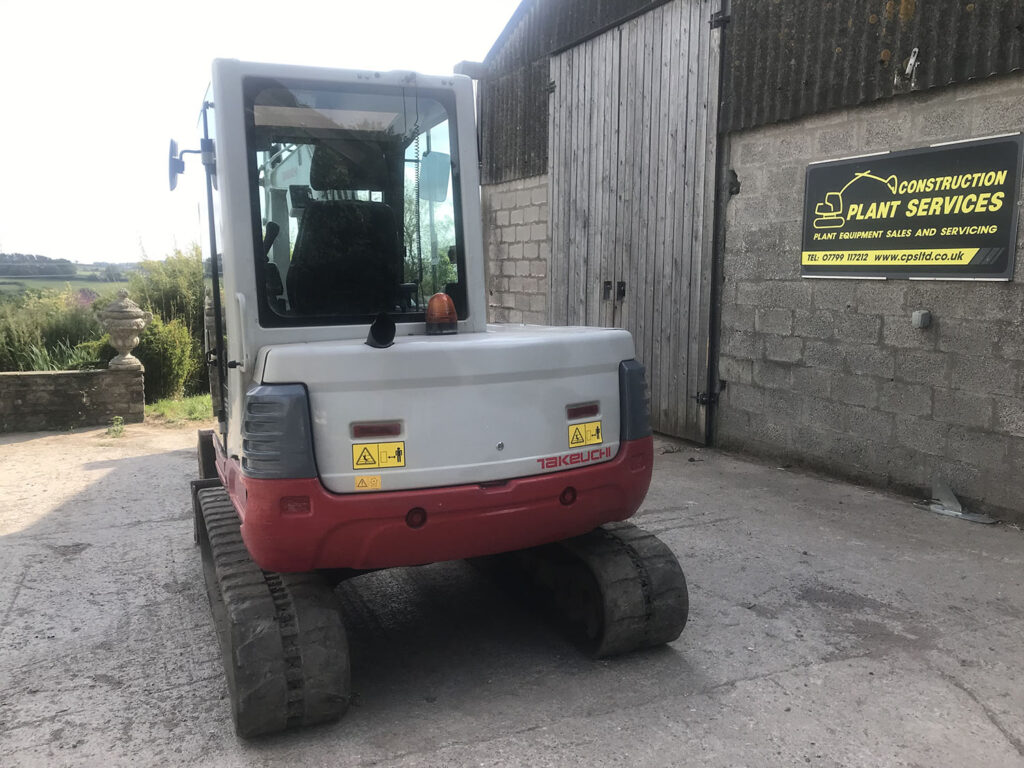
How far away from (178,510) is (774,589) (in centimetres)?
436

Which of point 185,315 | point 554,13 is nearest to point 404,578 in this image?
point 554,13

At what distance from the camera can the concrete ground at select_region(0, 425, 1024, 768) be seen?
2867mm

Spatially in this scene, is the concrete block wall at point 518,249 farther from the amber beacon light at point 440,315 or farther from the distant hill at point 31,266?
the distant hill at point 31,266

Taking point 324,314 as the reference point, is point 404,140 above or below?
above

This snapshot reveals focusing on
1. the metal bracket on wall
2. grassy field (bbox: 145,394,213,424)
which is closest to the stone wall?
grassy field (bbox: 145,394,213,424)

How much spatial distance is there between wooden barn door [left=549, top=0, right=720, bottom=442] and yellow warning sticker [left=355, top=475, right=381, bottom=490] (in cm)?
536

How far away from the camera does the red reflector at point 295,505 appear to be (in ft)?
9.12

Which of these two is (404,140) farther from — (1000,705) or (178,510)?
(178,510)

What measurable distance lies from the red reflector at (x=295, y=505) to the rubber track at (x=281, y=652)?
16.3 inches

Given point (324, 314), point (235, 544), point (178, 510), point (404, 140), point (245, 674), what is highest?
point (404, 140)

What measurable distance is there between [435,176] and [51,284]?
12.2m

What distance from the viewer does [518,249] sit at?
1091cm

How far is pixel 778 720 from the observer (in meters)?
3.02

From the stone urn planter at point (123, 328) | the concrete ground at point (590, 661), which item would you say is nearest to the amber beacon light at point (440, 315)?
the concrete ground at point (590, 661)
